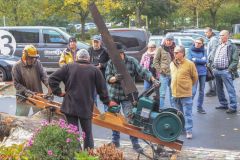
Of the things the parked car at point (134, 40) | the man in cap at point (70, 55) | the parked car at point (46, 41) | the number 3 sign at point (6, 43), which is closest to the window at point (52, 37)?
the parked car at point (46, 41)

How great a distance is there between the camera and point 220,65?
1082 centimetres

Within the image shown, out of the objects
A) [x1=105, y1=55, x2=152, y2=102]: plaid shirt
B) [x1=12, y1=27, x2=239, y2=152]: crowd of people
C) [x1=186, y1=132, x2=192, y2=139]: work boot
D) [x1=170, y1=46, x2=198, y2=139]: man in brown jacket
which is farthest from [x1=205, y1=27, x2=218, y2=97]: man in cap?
[x1=105, y1=55, x2=152, y2=102]: plaid shirt

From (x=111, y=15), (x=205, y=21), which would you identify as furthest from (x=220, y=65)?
(x=205, y=21)

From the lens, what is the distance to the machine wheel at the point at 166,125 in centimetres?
667

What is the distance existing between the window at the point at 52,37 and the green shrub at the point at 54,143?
12306 mm

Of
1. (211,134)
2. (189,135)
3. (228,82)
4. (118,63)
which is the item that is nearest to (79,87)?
(118,63)

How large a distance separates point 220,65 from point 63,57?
3529 millimetres

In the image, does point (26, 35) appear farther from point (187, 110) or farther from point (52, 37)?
point (187, 110)

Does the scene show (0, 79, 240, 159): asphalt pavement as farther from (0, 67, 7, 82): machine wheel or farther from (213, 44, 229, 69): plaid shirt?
(0, 67, 7, 82): machine wheel

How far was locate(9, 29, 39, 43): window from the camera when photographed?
18000 mm

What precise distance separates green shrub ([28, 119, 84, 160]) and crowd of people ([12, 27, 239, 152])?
1.05 metres

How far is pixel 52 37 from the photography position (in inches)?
701

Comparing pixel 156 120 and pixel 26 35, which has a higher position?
pixel 26 35

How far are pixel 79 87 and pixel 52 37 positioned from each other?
453 inches
